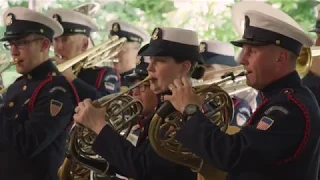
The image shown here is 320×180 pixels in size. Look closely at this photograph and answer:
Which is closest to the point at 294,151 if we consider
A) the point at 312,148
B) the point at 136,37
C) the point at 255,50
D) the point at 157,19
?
the point at 312,148

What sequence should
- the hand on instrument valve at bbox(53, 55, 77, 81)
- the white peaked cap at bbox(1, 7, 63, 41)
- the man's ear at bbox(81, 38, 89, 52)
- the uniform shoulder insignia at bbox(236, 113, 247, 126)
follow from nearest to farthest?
the white peaked cap at bbox(1, 7, 63, 41), the uniform shoulder insignia at bbox(236, 113, 247, 126), the hand on instrument valve at bbox(53, 55, 77, 81), the man's ear at bbox(81, 38, 89, 52)

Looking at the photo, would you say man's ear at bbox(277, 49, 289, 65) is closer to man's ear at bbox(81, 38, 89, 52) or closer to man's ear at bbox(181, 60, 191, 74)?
man's ear at bbox(181, 60, 191, 74)

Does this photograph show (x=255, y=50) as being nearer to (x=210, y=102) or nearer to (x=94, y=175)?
(x=210, y=102)

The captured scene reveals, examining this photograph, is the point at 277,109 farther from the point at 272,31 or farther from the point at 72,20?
the point at 72,20

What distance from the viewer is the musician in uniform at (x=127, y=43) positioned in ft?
15.8

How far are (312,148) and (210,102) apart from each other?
0.52m

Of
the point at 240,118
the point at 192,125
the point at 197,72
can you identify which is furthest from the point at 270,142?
the point at 240,118

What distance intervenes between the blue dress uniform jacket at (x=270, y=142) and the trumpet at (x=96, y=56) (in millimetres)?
1915

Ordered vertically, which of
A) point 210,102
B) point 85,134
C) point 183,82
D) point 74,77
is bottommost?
point 74,77

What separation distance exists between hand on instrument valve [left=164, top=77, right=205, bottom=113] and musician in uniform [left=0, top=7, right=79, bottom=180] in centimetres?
91

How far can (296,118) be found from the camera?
6.89 ft

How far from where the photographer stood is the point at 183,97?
7.31 feet

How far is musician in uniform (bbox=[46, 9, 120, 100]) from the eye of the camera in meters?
4.21

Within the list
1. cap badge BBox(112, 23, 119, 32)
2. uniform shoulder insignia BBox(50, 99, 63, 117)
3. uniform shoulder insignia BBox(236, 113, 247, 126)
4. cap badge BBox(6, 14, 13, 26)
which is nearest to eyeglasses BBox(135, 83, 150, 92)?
uniform shoulder insignia BBox(50, 99, 63, 117)
